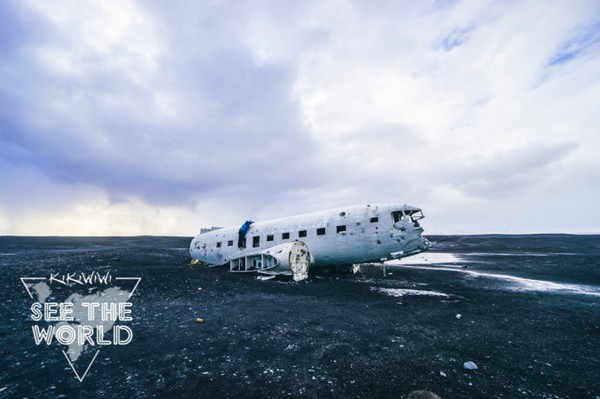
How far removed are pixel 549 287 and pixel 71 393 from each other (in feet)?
63.4

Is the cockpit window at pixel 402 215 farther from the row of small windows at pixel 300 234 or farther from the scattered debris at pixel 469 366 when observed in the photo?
the scattered debris at pixel 469 366

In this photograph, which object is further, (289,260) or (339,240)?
(339,240)

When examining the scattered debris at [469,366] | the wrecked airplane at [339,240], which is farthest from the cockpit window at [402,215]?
the scattered debris at [469,366]

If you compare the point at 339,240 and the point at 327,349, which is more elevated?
the point at 339,240

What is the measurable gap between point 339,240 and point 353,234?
3.21ft

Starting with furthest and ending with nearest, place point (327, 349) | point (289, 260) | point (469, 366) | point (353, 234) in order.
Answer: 1. point (353, 234)
2. point (289, 260)
3. point (327, 349)
4. point (469, 366)

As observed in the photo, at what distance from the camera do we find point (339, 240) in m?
15.5

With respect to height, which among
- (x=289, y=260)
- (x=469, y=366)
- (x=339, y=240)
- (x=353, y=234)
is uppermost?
(x=353, y=234)

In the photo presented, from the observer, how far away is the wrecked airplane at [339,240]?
14.6 meters

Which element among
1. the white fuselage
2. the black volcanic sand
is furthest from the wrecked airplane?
the black volcanic sand

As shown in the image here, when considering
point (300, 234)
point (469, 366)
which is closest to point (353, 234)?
point (300, 234)

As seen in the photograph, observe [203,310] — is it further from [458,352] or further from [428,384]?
[458,352]

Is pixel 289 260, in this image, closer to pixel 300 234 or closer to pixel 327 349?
pixel 300 234

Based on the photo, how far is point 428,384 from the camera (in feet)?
14.0
